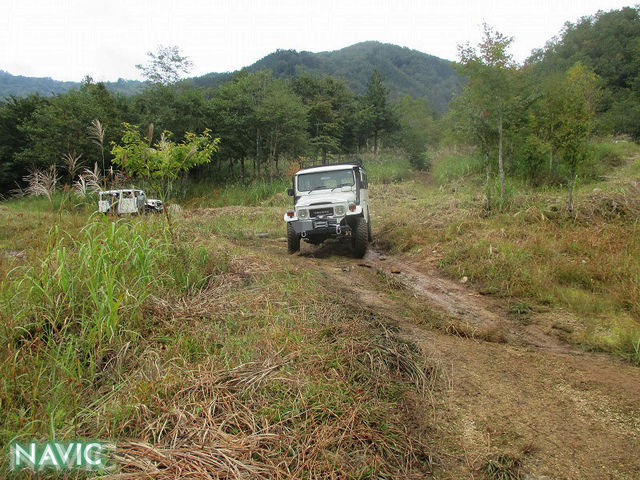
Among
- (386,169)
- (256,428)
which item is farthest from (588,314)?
(386,169)

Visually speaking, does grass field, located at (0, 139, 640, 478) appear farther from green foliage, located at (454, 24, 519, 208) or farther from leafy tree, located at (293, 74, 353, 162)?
leafy tree, located at (293, 74, 353, 162)

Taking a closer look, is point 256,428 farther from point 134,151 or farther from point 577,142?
point 577,142

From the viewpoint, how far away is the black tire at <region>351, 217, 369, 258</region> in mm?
6840

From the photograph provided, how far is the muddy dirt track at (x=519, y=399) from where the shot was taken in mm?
1913

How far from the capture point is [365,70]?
8962cm

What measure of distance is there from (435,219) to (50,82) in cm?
13004

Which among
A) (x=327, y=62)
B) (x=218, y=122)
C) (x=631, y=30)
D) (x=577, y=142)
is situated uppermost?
(x=327, y=62)

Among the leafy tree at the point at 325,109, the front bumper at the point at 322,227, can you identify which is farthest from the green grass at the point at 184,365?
the leafy tree at the point at 325,109

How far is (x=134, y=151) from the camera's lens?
7.15m

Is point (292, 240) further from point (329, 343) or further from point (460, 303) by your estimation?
point (329, 343)

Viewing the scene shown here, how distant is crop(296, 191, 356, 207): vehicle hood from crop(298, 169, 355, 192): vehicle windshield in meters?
0.23

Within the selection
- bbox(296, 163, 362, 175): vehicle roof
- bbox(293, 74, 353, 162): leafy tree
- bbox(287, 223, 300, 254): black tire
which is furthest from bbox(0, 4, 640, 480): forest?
bbox(293, 74, 353, 162): leafy tree

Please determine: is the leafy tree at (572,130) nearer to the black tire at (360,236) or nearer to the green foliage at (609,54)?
the black tire at (360,236)

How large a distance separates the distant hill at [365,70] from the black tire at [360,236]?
70.2m
